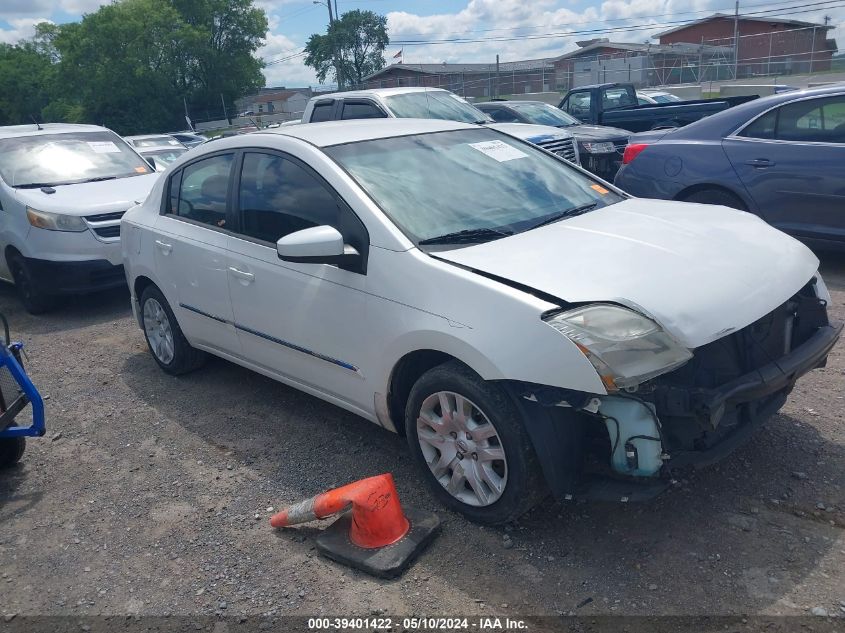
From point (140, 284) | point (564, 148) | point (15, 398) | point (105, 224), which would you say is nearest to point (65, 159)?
point (105, 224)

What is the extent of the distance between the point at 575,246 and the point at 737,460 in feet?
4.43

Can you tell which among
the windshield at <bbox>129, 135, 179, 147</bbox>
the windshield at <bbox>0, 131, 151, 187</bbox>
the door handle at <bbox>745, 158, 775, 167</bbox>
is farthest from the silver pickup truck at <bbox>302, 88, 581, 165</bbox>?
the windshield at <bbox>129, 135, 179, 147</bbox>

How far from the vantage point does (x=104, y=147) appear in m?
8.88

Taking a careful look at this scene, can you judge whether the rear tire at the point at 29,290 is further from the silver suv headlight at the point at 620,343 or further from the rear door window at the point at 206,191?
the silver suv headlight at the point at 620,343

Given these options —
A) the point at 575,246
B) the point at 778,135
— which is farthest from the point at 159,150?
the point at 575,246

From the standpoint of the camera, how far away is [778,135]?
21.5 feet

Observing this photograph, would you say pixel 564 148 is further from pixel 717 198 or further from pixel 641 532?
pixel 641 532

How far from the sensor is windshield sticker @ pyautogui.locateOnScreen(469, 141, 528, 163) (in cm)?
437

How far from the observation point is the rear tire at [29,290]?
7.64m

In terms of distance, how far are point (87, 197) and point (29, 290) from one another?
1124mm

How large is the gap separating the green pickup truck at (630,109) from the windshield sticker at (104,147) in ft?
28.0

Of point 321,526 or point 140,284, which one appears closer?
point 321,526

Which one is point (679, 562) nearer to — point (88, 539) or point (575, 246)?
point (575, 246)

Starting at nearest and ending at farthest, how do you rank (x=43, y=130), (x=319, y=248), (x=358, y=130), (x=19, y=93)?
1. (x=319, y=248)
2. (x=358, y=130)
3. (x=43, y=130)
4. (x=19, y=93)
